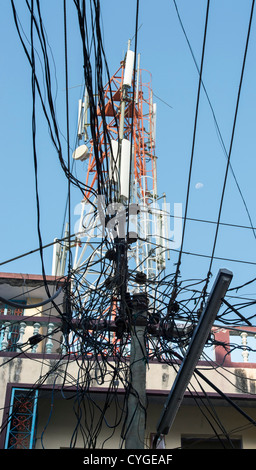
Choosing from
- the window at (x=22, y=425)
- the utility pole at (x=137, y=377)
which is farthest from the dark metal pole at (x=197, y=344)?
the window at (x=22, y=425)

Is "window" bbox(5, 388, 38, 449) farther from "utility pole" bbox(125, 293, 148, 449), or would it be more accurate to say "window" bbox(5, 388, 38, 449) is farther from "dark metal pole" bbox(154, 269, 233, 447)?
"dark metal pole" bbox(154, 269, 233, 447)

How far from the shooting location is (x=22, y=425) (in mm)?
8258

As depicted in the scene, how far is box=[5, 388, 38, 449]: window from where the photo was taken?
8070 millimetres

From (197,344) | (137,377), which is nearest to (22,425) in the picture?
(137,377)

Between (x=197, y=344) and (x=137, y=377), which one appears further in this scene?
(x=137, y=377)

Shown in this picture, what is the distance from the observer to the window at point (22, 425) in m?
8.07

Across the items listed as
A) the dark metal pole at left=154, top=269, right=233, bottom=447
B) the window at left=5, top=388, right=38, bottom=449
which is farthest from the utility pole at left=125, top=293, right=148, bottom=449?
the window at left=5, top=388, right=38, bottom=449

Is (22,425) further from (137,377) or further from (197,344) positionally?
(197,344)

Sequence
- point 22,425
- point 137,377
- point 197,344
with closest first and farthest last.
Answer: point 197,344 → point 137,377 → point 22,425

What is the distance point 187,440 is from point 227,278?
5.95 m

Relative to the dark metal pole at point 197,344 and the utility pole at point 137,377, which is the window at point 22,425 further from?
the dark metal pole at point 197,344

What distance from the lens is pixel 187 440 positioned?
9.41m


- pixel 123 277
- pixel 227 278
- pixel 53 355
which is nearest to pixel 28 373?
pixel 53 355

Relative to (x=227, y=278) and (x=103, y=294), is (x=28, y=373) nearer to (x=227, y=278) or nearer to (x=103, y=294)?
(x=103, y=294)
